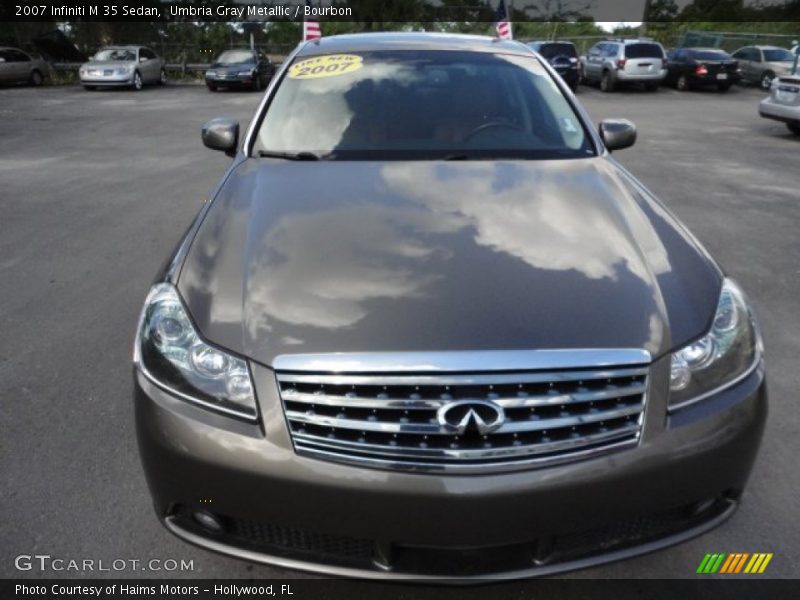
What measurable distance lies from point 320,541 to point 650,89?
2589cm

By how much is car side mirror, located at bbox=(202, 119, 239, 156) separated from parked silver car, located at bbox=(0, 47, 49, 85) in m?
24.2

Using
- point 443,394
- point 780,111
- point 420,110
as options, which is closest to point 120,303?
point 420,110

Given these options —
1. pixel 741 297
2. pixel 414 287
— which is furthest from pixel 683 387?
pixel 414 287

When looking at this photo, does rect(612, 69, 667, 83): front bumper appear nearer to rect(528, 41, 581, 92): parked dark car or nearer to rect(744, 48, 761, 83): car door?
rect(528, 41, 581, 92): parked dark car

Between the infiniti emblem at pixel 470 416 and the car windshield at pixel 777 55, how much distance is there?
27.4m

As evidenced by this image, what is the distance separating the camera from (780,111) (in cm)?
1252

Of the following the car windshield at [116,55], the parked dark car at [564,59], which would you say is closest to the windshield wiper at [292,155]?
the parked dark car at [564,59]

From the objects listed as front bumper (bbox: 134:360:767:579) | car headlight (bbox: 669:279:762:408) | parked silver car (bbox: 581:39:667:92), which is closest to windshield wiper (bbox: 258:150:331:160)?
front bumper (bbox: 134:360:767:579)

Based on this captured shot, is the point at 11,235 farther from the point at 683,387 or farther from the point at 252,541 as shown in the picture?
the point at 683,387

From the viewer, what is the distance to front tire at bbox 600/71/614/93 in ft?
79.9

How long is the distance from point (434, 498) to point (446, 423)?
0.64 ft

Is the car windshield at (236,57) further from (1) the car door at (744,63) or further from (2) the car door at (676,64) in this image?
(1) the car door at (744,63)

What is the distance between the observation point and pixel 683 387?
206 centimetres

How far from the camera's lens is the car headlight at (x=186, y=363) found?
6.63ft
